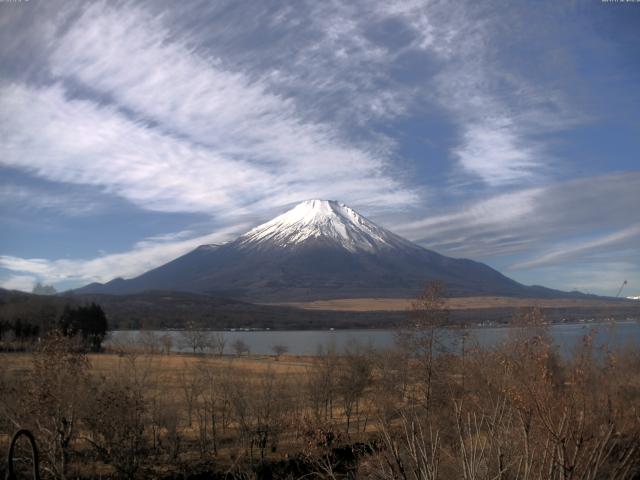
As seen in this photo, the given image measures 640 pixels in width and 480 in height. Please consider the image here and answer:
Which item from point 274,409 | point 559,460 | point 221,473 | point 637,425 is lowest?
point 221,473

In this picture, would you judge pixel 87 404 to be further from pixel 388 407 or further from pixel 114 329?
pixel 114 329

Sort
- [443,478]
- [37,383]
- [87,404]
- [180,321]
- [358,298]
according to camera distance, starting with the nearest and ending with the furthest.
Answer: [443,478] < [37,383] < [87,404] < [180,321] < [358,298]

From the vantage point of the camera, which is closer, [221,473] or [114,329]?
[221,473]

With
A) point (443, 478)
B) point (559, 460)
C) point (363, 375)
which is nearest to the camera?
point (559, 460)

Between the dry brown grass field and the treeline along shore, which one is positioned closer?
the dry brown grass field

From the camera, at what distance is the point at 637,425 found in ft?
41.9

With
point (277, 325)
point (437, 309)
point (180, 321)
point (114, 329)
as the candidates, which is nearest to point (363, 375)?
point (437, 309)

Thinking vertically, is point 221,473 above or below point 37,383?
below

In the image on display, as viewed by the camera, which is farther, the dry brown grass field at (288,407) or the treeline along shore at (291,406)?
the treeline along shore at (291,406)

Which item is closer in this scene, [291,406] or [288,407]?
[288,407]

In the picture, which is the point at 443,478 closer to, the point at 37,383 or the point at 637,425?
the point at 637,425

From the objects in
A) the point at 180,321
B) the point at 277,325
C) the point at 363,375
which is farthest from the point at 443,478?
the point at 277,325

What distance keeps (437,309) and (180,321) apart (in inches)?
3951

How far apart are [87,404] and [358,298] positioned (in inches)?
7178
